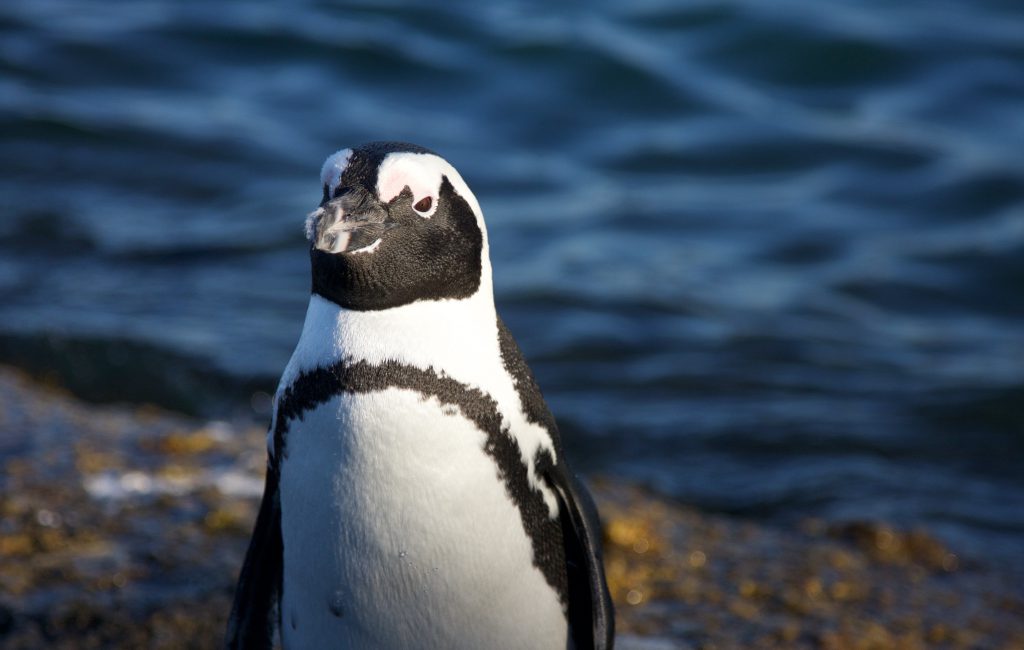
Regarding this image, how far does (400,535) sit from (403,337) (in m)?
0.48

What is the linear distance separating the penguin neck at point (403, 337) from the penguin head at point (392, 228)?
1.0 inches

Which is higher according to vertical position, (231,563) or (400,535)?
(400,535)

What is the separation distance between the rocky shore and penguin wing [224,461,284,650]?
0.48m

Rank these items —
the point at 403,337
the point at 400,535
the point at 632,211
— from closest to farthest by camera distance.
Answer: the point at 403,337, the point at 400,535, the point at 632,211

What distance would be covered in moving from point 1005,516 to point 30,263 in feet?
19.1

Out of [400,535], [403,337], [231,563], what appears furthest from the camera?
[231,563]

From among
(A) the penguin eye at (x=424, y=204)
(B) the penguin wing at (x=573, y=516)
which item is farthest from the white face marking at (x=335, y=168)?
(B) the penguin wing at (x=573, y=516)

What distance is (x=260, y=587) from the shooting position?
12.4 ft

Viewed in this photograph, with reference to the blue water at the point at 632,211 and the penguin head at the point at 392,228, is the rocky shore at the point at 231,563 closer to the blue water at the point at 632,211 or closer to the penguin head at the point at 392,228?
the blue water at the point at 632,211

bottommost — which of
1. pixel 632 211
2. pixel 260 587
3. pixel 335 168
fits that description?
pixel 632 211

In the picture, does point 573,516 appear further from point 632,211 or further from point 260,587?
point 632,211

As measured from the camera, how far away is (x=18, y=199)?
9.84 metres

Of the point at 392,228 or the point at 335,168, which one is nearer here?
the point at 392,228

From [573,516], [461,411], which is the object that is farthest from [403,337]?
[573,516]
